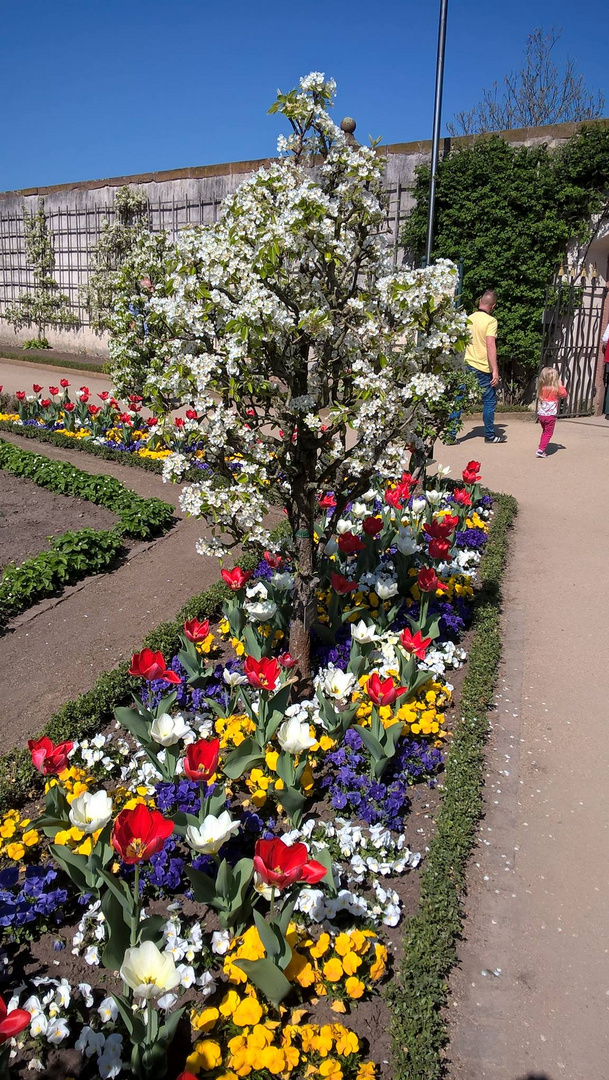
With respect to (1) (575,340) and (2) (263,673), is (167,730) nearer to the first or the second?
(2) (263,673)

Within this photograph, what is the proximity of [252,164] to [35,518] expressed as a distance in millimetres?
8626

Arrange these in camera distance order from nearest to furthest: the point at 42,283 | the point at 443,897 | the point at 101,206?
the point at 443,897, the point at 101,206, the point at 42,283

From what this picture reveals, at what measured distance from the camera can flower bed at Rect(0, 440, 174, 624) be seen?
4766 millimetres

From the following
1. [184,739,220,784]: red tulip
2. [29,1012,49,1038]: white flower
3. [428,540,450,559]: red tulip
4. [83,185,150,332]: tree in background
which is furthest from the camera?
[83,185,150,332]: tree in background

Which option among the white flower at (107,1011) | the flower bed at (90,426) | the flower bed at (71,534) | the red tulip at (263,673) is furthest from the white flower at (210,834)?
the flower bed at (90,426)

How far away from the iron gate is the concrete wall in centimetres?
202

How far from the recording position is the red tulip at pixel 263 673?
2.95m

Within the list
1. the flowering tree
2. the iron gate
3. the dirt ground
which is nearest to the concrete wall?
the iron gate

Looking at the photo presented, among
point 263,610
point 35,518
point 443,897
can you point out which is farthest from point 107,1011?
point 35,518

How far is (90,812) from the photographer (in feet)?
7.44

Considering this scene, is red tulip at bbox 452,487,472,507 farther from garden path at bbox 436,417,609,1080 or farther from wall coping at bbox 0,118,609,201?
wall coping at bbox 0,118,609,201

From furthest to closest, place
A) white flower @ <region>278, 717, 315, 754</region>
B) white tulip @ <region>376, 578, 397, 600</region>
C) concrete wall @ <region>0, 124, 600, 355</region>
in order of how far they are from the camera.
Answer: concrete wall @ <region>0, 124, 600, 355</region>
white tulip @ <region>376, 578, 397, 600</region>
white flower @ <region>278, 717, 315, 754</region>

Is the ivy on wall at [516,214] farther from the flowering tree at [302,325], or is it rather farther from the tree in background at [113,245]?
the flowering tree at [302,325]

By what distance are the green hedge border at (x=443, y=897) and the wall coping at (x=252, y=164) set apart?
18.9 ft
